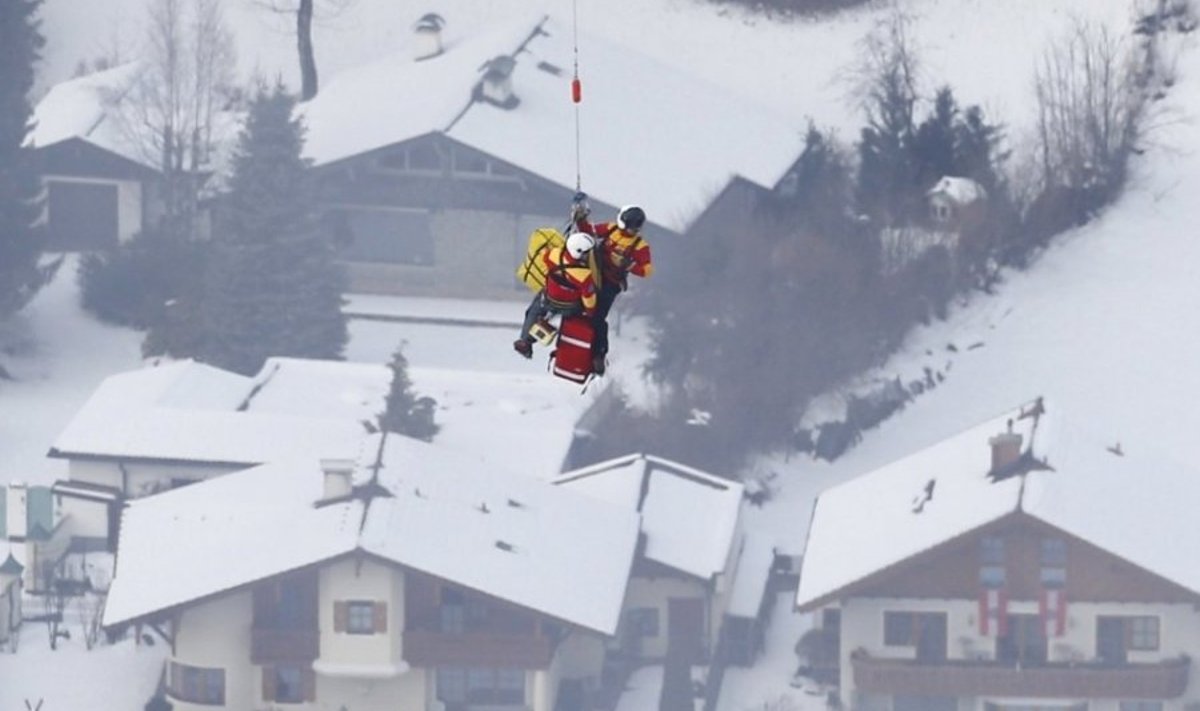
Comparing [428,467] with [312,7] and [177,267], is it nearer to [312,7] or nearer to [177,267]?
[177,267]

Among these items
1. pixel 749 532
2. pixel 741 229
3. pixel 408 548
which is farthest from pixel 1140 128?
pixel 408 548

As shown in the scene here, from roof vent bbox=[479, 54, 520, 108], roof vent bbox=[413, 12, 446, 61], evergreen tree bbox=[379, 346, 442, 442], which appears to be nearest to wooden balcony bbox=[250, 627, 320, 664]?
evergreen tree bbox=[379, 346, 442, 442]

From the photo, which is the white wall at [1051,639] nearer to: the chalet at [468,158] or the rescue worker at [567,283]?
the chalet at [468,158]

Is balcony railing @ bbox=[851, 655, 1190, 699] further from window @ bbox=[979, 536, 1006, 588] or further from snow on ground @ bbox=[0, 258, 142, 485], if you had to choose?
snow on ground @ bbox=[0, 258, 142, 485]

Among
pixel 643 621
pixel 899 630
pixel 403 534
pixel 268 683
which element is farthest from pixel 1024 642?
pixel 268 683

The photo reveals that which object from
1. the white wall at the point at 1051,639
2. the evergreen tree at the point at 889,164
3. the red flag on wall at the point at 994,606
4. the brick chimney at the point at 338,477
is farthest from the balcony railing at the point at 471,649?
the evergreen tree at the point at 889,164

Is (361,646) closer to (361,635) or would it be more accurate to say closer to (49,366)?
(361,635)
